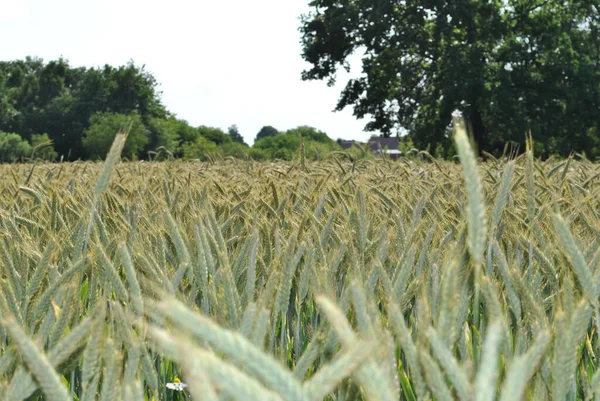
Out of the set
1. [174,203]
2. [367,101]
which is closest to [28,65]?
[367,101]

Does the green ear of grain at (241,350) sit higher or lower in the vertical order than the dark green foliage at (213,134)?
lower

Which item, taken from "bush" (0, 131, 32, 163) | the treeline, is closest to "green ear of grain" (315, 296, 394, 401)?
"bush" (0, 131, 32, 163)

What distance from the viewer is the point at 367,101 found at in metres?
30.2

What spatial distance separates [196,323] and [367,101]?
30224 mm

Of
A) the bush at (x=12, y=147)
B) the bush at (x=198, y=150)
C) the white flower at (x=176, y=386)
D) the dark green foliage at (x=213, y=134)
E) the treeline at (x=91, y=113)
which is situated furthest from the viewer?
the dark green foliage at (x=213, y=134)

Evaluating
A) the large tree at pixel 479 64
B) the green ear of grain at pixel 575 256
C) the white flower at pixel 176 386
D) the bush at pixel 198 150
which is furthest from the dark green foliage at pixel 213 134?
the green ear of grain at pixel 575 256

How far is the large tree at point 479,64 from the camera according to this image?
25.9 metres

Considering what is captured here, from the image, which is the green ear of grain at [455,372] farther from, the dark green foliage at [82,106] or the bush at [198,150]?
the dark green foliage at [82,106]

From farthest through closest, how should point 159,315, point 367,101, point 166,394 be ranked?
point 367,101 < point 166,394 < point 159,315

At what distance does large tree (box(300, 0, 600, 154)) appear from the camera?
2594 centimetres

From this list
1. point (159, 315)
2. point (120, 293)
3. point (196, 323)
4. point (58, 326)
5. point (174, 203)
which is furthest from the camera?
point (174, 203)

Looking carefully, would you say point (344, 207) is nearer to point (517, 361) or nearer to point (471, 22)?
point (517, 361)

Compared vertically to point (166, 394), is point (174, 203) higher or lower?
higher

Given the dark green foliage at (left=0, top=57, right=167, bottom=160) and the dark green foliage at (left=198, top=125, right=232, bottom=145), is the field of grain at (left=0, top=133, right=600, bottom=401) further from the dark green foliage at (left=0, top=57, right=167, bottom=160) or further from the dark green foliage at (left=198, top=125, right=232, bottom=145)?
the dark green foliage at (left=198, top=125, right=232, bottom=145)
